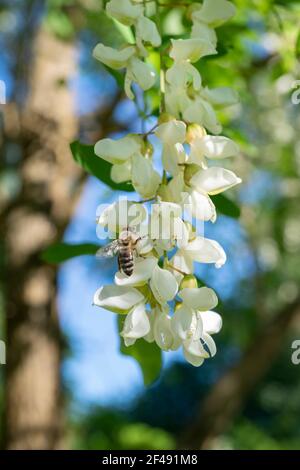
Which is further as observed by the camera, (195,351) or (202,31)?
(202,31)

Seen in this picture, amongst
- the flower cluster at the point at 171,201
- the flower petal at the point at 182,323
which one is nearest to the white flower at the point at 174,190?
the flower cluster at the point at 171,201

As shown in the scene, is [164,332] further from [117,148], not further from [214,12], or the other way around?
[214,12]

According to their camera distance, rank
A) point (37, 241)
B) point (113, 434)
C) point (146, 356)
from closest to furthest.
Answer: point (146, 356) → point (37, 241) → point (113, 434)

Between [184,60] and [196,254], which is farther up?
[184,60]

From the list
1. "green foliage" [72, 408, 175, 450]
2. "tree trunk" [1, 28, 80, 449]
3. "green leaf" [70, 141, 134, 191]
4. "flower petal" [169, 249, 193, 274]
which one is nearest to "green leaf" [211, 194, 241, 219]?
"green leaf" [70, 141, 134, 191]

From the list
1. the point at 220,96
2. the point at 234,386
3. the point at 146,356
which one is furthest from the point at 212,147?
the point at 234,386

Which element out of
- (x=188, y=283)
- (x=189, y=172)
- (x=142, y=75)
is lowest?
(x=188, y=283)
